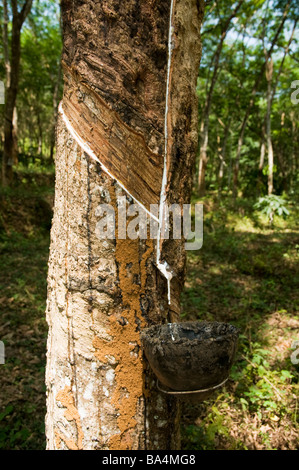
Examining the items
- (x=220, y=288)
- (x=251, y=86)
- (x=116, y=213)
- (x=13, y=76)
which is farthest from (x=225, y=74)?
(x=116, y=213)

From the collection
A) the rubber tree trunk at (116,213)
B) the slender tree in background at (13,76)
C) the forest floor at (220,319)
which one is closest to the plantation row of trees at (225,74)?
the slender tree in background at (13,76)

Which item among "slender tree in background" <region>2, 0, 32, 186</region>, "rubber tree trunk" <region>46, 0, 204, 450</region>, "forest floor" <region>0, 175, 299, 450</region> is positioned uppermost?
"slender tree in background" <region>2, 0, 32, 186</region>

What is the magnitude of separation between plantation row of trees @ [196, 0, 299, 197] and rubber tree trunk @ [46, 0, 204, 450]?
769cm

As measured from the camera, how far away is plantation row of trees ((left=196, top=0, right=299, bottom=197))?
9.11 meters

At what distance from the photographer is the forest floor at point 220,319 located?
2.33 metres

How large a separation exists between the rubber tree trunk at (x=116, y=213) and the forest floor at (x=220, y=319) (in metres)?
1.61

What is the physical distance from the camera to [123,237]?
959 mm

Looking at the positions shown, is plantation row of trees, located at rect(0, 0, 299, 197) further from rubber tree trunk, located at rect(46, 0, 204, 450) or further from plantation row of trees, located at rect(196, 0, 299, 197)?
rubber tree trunk, located at rect(46, 0, 204, 450)

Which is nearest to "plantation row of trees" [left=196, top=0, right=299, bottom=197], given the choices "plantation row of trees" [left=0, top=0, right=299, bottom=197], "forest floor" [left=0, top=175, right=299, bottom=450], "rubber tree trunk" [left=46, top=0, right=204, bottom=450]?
"plantation row of trees" [left=0, top=0, right=299, bottom=197]

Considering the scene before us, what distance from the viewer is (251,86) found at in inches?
533

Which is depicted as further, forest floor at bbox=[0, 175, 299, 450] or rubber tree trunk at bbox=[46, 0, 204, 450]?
forest floor at bbox=[0, 175, 299, 450]

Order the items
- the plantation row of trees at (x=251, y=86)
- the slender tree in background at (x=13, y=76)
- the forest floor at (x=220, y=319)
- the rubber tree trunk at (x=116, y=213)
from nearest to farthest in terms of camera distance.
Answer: the rubber tree trunk at (x=116, y=213) → the forest floor at (x=220, y=319) → the slender tree in background at (x=13, y=76) → the plantation row of trees at (x=251, y=86)

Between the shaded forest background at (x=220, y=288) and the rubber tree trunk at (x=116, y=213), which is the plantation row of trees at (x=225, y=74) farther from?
the rubber tree trunk at (x=116, y=213)
